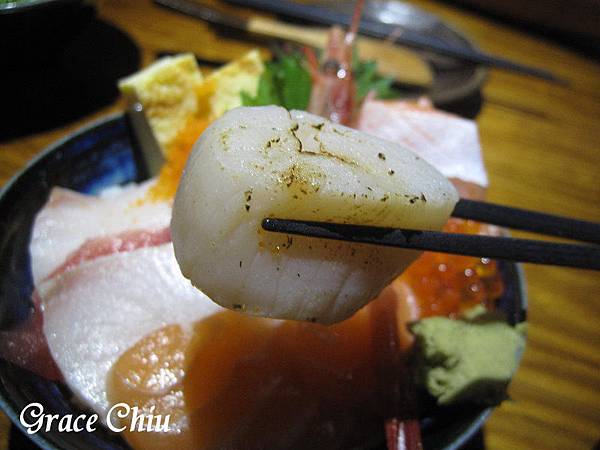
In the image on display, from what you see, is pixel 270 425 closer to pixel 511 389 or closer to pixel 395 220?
pixel 395 220

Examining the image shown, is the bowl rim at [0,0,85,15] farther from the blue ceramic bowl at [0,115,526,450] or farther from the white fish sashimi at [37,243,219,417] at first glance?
the white fish sashimi at [37,243,219,417]

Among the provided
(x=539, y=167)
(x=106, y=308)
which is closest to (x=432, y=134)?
(x=539, y=167)

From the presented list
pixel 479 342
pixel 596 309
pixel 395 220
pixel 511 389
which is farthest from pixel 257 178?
pixel 596 309

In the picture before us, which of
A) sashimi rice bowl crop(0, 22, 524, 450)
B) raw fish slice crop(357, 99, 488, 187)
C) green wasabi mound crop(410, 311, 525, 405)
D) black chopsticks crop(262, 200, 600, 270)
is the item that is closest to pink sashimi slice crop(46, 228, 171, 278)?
sashimi rice bowl crop(0, 22, 524, 450)

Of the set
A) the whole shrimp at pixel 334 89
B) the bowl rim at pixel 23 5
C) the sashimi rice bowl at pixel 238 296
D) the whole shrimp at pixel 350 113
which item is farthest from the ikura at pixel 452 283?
the bowl rim at pixel 23 5

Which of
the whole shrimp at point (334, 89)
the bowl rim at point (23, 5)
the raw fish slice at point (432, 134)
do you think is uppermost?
the bowl rim at point (23, 5)

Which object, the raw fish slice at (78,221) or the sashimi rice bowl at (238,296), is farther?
the raw fish slice at (78,221)

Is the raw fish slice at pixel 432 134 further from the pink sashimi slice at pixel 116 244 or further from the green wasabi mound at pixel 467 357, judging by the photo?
the pink sashimi slice at pixel 116 244

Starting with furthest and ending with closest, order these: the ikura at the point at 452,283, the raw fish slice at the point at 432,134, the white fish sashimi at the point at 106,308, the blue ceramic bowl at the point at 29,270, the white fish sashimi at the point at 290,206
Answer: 1. the raw fish slice at the point at 432,134
2. the ikura at the point at 452,283
3. the white fish sashimi at the point at 106,308
4. the blue ceramic bowl at the point at 29,270
5. the white fish sashimi at the point at 290,206
